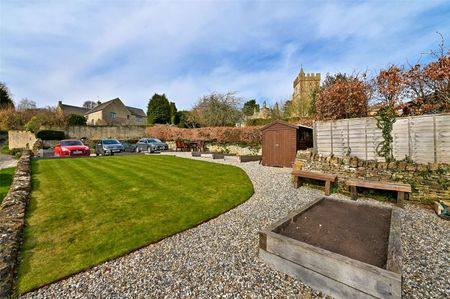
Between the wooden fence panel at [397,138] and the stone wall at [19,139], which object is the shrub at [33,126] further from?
the wooden fence panel at [397,138]

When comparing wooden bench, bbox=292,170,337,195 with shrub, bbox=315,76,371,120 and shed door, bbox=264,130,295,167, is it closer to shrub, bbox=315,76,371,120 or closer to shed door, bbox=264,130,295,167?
shed door, bbox=264,130,295,167

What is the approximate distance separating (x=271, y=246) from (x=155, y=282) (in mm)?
1760

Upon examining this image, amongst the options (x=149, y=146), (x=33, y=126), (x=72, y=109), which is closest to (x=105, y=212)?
(x=149, y=146)

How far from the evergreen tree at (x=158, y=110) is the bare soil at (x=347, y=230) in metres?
40.3

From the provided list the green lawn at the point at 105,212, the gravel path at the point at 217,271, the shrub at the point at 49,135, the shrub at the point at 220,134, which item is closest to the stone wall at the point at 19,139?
the shrub at the point at 49,135

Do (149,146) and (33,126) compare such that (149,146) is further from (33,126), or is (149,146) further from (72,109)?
(72,109)

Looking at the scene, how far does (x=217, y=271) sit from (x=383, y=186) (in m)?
5.42

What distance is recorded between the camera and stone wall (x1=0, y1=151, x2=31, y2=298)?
2744 mm

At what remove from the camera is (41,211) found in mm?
5047

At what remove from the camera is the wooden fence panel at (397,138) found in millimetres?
5577

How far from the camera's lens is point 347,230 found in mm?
3617

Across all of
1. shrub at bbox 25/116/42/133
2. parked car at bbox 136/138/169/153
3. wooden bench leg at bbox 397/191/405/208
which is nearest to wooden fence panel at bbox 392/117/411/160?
wooden bench leg at bbox 397/191/405/208

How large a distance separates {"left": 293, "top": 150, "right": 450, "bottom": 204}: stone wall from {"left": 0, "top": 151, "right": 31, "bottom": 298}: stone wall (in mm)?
8105

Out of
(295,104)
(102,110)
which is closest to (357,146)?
(295,104)
